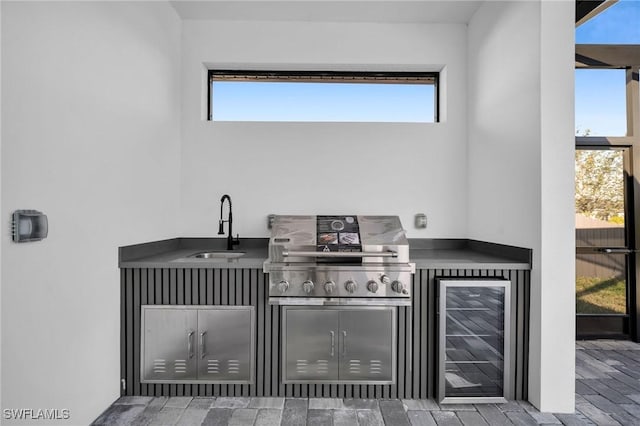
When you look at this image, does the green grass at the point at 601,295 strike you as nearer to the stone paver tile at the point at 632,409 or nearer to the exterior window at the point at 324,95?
the stone paver tile at the point at 632,409

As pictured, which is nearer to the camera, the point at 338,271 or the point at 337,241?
the point at 338,271

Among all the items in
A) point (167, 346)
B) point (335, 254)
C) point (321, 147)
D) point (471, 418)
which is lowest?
point (471, 418)

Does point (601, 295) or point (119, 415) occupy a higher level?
point (601, 295)

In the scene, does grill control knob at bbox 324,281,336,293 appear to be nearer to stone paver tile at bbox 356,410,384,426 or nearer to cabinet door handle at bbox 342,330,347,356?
cabinet door handle at bbox 342,330,347,356

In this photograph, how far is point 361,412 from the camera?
221cm

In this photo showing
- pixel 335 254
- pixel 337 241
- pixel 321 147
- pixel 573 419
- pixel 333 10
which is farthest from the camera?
pixel 321 147

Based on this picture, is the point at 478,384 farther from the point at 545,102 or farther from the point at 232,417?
the point at 545,102

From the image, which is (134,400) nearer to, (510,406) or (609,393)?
(510,406)

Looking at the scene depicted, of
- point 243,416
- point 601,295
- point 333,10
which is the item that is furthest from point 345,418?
point 333,10

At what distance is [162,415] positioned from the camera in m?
2.16

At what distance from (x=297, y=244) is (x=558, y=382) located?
1902 mm

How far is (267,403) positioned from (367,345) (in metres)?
0.77

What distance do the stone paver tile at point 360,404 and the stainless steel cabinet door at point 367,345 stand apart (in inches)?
5.5

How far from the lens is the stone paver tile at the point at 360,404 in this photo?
2.27 meters
